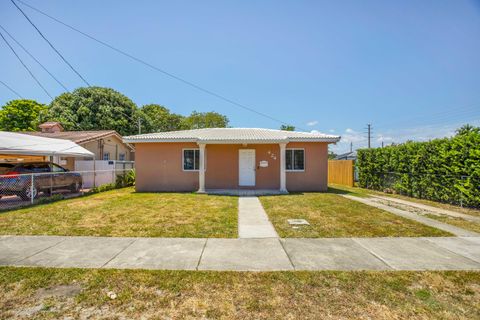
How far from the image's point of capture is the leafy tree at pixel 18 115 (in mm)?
31922

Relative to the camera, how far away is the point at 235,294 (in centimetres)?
299

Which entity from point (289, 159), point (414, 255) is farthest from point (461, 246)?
point (289, 159)

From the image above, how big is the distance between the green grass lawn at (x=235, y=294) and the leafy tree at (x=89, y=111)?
25155 mm

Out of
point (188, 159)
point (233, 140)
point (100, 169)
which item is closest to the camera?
point (233, 140)

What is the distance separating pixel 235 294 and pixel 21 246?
4481 millimetres

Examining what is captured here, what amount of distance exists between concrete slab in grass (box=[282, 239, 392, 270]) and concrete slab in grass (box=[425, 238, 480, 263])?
5.65 ft

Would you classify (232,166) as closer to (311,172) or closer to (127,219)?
(311,172)

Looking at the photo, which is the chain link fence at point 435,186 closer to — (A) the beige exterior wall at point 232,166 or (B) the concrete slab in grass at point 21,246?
(A) the beige exterior wall at point 232,166

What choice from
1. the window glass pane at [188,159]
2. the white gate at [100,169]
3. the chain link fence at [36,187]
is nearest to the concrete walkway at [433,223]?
the window glass pane at [188,159]

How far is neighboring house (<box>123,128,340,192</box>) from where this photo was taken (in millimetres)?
12711

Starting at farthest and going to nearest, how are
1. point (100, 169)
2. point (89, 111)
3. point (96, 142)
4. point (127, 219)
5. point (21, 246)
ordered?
point (89, 111), point (96, 142), point (100, 169), point (127, 219), point (21, 246)

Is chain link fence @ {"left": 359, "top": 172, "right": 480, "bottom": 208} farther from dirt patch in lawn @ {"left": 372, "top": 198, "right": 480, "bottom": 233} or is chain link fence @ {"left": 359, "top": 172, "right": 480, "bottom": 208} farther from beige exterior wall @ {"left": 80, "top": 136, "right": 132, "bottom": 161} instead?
beige exterior wall @ {"left": 80, "top": 136, "right": 132, "bottom": 161}

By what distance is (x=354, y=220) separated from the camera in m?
6.70

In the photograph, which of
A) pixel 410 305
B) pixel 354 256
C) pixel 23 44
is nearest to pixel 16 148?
pixel 23 44
